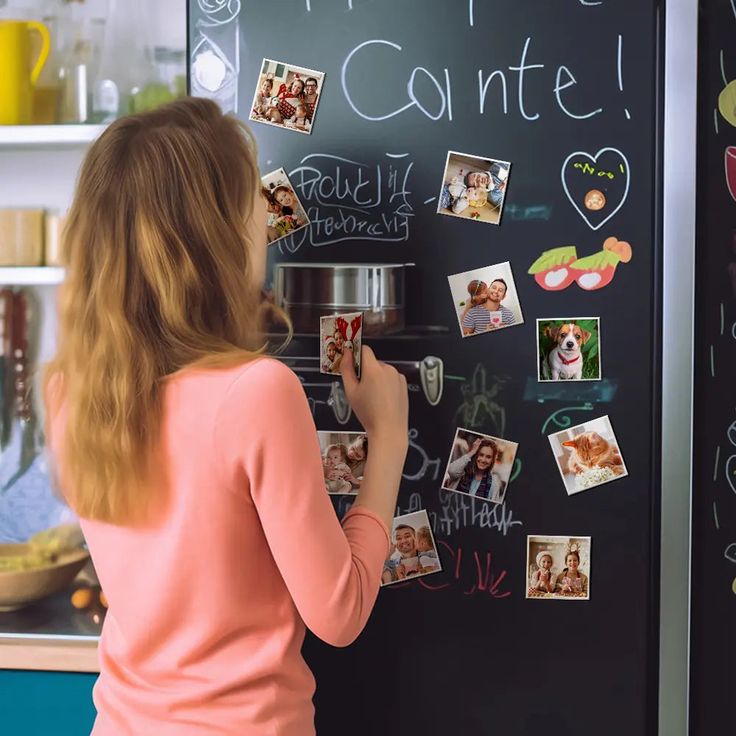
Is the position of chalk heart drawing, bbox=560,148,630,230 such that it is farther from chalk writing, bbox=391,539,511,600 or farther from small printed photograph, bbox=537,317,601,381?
chalk writing, bbox=391,539,511,600

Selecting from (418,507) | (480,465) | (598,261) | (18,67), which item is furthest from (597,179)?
(18,67)

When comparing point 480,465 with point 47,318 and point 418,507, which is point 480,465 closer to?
point 418,507

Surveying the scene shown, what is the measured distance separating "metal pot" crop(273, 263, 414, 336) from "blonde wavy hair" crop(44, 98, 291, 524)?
367 mm

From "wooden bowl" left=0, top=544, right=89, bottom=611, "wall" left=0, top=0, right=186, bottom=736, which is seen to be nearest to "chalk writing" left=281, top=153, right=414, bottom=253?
"wall" left=0, top=0, right=186, bottom=736

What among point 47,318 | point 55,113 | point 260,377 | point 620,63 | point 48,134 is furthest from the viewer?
point 47,318

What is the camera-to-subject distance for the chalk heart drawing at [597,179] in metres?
1.32

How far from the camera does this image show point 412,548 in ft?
4.54

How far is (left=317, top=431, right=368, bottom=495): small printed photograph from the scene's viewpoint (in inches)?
54.8

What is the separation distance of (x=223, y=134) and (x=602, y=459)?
72 cm

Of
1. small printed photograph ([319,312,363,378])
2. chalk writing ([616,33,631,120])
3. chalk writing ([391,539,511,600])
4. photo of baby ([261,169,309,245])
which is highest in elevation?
chalk writing ([616,33,631,120])

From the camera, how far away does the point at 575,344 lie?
134 cm

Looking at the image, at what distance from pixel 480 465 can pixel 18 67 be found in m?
1.10

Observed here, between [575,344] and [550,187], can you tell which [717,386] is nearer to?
[575,344]

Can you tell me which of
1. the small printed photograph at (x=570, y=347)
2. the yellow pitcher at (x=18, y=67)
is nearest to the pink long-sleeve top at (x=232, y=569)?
the small printed photograph at (x=570, y=347)
